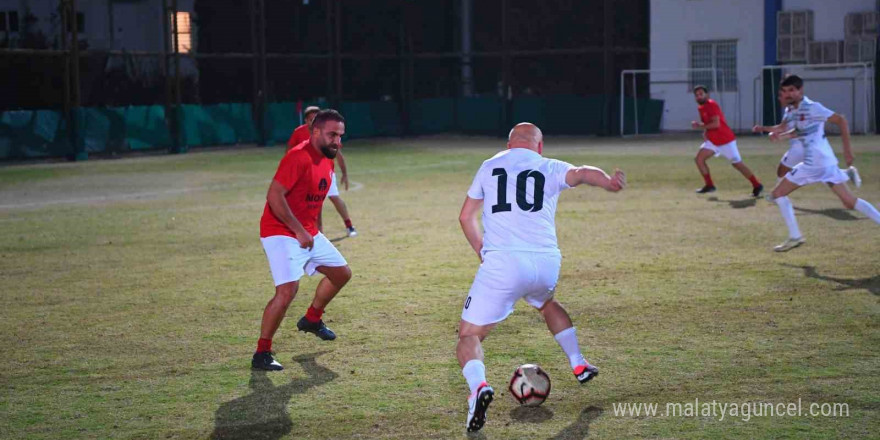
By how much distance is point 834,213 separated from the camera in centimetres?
1630

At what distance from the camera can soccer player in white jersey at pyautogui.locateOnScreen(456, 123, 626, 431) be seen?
655 centimetres

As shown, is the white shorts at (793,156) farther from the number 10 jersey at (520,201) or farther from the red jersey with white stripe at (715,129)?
the number 10 jersey at (520,201)

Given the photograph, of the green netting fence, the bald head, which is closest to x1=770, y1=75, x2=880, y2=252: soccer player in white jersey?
the bald head

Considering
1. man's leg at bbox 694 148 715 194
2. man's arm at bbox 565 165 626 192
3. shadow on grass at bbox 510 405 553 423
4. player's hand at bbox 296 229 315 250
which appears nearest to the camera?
man's arm at bbox 565 165 626 192

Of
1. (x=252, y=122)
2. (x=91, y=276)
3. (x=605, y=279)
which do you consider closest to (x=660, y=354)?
(x=605, y=279)

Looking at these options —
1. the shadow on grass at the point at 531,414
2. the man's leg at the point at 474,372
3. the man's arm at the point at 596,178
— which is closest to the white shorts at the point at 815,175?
the man's arm at the point at 596,178

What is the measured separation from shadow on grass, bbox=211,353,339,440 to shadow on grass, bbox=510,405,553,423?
1496 millimetres

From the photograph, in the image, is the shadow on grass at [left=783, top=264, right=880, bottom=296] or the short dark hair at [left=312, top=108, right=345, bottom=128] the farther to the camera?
the shadow on grass at [left=783, top=264, right=880, bottom=296]

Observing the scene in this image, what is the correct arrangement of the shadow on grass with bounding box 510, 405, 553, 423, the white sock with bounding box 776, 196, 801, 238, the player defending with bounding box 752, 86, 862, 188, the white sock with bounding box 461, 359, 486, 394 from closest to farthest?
the white sock with bounding box 461, 359, 486, 394 < the shadow on grass with bounding box 510, 405, 553, 423 < the white sock with bounding box 776, 196, 801, 238 < the player defending with bounding box 752, 86, 862, 188

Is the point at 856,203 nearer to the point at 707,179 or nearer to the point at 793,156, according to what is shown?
the point at 793,156

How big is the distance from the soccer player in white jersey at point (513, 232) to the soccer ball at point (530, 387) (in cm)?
28

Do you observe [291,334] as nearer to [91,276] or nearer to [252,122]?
[91,276]

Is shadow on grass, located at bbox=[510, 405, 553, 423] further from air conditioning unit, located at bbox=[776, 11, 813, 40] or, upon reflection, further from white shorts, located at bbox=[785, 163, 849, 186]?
A: air conditioning unit, located at bbox=[776, 11, 813, 40]

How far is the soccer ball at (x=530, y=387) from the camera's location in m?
6.75
